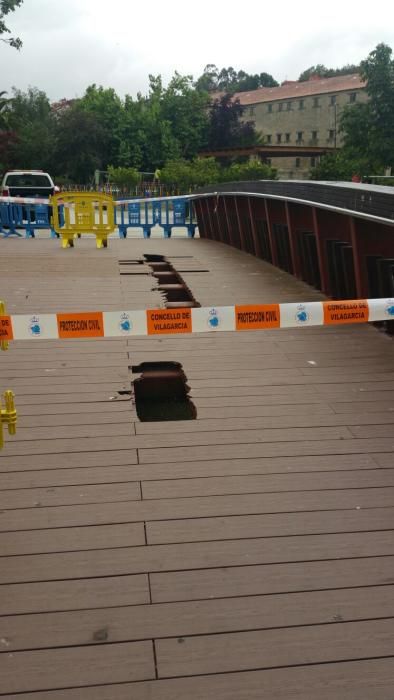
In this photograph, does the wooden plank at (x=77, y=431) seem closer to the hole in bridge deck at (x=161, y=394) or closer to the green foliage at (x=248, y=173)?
the hole in bridge deck at (x=161, y=394)

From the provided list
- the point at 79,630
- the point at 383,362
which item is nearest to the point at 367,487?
the point at 79,630

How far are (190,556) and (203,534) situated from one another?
15 cm

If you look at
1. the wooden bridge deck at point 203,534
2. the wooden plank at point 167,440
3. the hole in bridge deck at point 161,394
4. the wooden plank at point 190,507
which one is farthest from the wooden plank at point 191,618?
the hole in bridge deck at point 161,394

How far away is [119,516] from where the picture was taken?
2516mm

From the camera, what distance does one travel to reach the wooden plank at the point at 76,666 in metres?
1.73

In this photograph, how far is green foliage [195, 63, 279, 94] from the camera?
126 metres

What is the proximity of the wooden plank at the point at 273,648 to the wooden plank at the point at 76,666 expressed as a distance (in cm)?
6

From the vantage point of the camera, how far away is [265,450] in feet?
10.2

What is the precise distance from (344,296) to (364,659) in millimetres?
4755

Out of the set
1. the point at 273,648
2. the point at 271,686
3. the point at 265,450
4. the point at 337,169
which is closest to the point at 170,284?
the point at 265,450

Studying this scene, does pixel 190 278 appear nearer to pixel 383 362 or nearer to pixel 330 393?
pixel 383 362

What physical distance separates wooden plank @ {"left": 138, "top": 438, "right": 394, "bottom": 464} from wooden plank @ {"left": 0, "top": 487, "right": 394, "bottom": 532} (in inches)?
14.6

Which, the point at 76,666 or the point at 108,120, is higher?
the point at 108,120

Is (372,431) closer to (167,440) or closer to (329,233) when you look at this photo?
(167,440)
